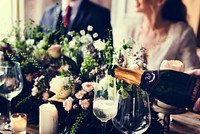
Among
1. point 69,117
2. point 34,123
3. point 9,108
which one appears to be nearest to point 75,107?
point 69,117

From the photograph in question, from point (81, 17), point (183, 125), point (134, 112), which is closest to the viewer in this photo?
point (134, 112)

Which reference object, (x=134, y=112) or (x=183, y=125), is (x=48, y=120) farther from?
(x=183, y=125)

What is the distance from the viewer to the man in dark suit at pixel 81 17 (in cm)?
194

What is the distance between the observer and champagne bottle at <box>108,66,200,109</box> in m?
1.39

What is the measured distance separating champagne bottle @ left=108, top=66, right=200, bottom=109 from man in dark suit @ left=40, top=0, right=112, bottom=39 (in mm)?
567

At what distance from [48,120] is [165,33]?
0.74 metres

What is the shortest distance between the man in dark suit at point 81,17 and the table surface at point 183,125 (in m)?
0.60

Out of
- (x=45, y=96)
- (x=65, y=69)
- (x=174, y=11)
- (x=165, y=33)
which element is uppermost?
(x=174, y=11)

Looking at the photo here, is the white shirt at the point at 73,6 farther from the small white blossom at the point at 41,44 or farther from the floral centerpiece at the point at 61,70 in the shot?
the small white blossom at the point at 41,44

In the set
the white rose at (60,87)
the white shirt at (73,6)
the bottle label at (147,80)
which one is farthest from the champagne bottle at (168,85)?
the white shirt at (73,6)

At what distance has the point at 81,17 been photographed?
2.03 metres

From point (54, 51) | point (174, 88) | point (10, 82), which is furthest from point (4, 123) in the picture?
point (174, 88)

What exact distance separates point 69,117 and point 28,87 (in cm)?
35

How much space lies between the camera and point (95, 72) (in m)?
1.46
